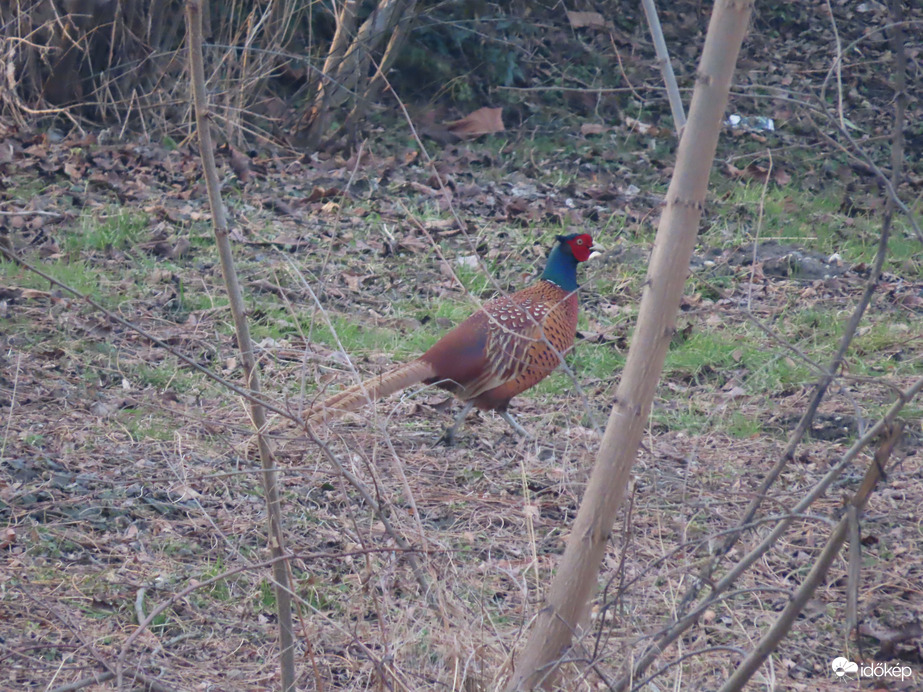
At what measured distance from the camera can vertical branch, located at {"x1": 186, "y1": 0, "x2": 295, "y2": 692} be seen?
182cm

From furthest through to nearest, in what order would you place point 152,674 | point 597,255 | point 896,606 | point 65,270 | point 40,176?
point 40,176 → point 65,270 → point 597,255 → point 896,606 → point 152,674

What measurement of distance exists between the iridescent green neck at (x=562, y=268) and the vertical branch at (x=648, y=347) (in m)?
3.19

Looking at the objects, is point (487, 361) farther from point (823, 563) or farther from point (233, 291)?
point (823, 563)

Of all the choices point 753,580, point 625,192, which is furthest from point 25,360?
point 625,192

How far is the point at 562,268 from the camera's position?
5.01m

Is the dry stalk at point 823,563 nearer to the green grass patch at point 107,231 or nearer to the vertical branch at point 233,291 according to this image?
the vertical branch at point 233,291

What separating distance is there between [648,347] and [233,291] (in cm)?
84

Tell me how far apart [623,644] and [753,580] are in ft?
5.34

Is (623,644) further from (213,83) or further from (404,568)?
(213,83)

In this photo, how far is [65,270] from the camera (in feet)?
18.3

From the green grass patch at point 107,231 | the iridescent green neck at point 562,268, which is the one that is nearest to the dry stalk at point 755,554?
the iridescent green neck at point 562,268

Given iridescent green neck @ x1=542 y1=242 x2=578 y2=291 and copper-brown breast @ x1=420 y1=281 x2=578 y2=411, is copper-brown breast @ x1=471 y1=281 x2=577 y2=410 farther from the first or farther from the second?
iridescent green neck @ x1=542 y1=242 x2=578 y2=291

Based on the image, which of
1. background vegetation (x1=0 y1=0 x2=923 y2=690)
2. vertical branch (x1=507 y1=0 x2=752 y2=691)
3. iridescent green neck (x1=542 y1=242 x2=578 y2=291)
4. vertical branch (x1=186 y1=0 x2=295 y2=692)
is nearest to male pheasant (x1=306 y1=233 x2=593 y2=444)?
background vegetation (x1=0 y1=0 x2=923 y2=690)

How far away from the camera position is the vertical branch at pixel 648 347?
1704mm
